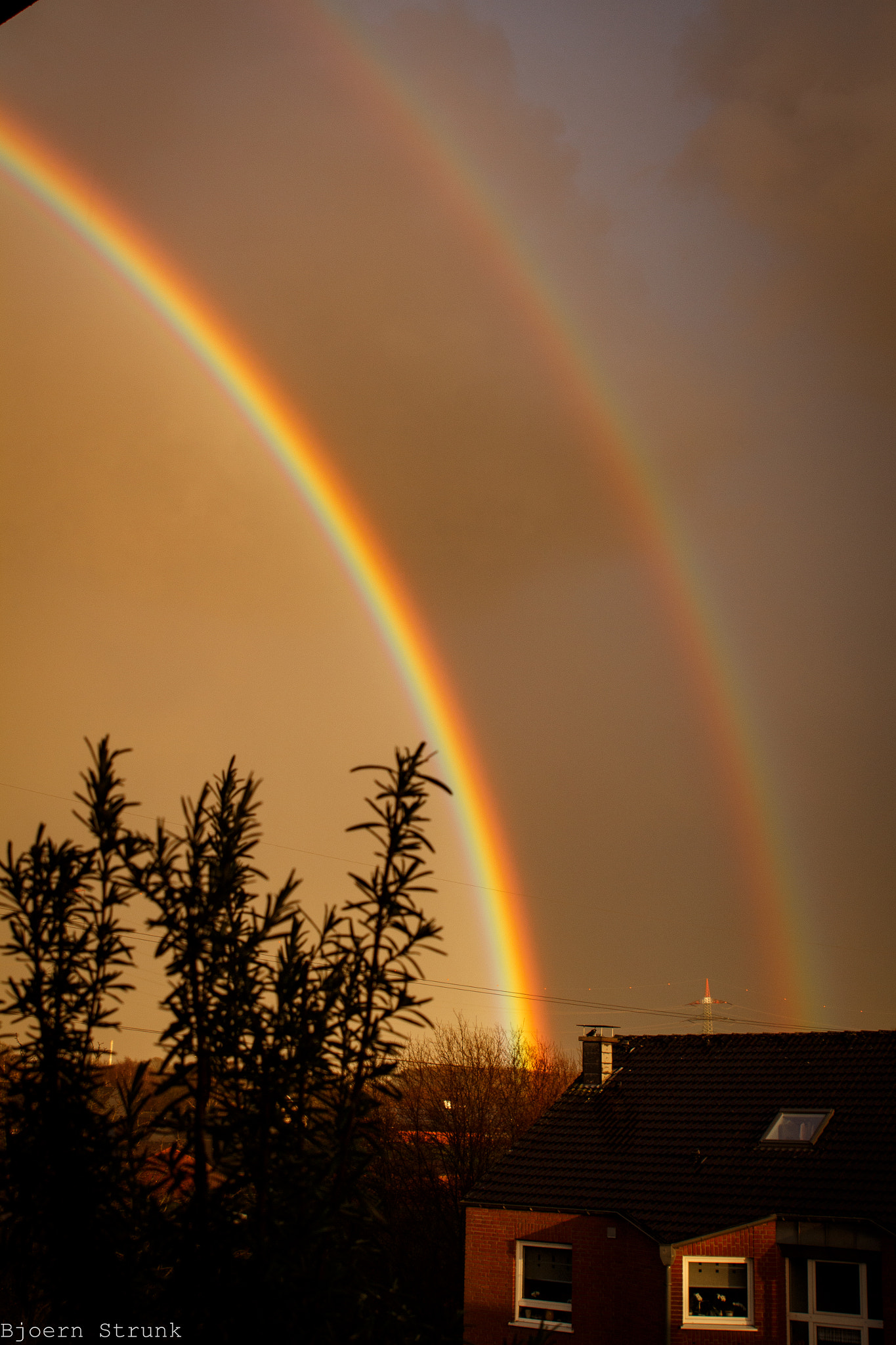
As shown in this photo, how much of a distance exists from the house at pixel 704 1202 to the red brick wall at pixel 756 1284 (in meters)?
0.02

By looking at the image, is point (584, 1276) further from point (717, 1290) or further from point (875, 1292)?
point (875, 1292)

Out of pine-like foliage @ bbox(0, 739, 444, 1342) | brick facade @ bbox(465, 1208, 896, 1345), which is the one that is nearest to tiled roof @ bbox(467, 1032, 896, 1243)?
brick facade @ bbox(465, 1208, 896, 1345)

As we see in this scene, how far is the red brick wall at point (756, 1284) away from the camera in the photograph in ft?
58.2

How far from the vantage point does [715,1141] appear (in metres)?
21.0

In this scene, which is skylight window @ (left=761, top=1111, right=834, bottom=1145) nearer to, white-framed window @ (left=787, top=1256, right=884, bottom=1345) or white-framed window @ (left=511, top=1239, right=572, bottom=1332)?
white-framed window @ (left=787, top=1256, right=884, bottom=1345)

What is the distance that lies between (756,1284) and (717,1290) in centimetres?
64

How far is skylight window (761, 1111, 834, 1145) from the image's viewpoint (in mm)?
20172

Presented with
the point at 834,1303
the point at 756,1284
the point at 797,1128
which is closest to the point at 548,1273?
the point at 756,1284

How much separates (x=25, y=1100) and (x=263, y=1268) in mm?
708

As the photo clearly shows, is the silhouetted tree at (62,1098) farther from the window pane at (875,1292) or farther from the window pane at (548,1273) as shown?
the window pane at (548,1273)

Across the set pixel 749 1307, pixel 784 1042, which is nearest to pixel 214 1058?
pixel 749 1307

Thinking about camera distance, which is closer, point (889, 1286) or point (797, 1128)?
point (889, 1286)

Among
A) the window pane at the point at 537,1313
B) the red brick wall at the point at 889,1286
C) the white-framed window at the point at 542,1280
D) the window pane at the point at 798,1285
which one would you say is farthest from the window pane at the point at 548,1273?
the red brick wall at the point at 889,1286

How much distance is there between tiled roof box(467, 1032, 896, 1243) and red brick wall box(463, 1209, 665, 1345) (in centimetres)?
33
